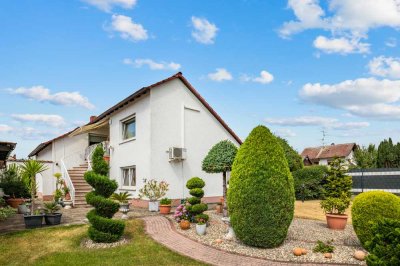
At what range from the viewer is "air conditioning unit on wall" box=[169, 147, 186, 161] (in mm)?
18562

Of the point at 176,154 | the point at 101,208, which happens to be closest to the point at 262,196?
the point at 101,208

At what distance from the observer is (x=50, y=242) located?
35.7ft

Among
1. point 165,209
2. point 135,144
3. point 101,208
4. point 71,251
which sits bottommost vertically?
point 71,251

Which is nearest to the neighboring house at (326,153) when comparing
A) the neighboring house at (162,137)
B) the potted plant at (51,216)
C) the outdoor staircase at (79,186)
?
the neighboring house at (162,137)

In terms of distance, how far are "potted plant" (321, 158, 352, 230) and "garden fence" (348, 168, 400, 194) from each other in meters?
14.6

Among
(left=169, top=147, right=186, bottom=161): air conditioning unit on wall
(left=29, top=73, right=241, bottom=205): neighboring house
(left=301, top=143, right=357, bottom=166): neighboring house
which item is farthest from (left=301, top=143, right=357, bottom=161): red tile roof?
(left=169, top=147, right=186, bottom=161): air conditioning unit on wall

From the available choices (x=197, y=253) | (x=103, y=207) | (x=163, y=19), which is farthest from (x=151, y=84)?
(x=197, y=253)

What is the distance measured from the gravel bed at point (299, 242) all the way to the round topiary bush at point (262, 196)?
353 millimetres

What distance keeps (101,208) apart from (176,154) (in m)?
8.46

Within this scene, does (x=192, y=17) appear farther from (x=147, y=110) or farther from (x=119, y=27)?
(x=147, y=110)

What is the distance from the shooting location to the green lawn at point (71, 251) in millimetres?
8969

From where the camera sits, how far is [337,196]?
13047 mm

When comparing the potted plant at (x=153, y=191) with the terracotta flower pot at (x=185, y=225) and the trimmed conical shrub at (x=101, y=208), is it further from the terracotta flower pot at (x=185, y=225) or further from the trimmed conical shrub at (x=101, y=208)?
the trimmed conical shrub at (x=101, y=208)

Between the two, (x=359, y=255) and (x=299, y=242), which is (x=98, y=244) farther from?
(x=359, y=255)
